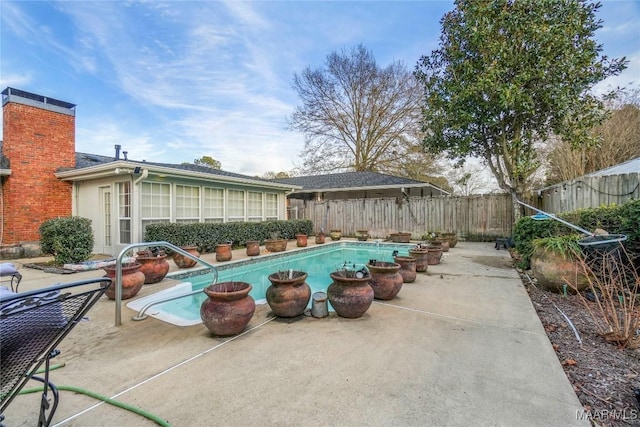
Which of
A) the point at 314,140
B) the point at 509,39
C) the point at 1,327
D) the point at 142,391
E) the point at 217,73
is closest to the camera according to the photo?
the point at 1,327

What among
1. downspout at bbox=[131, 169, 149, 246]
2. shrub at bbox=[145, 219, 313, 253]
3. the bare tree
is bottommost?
shrub at bbox=[145, 219, 313, 253]

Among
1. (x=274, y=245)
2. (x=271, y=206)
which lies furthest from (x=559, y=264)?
(x=271, y=206)

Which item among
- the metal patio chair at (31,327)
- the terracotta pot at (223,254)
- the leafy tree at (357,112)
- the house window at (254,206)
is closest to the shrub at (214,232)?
the house window at (254,206)

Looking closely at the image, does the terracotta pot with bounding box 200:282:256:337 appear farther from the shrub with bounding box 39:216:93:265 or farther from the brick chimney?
the brick chimney

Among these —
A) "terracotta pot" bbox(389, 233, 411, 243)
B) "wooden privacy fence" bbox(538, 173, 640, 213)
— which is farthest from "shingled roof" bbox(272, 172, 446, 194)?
"wooden privacy fence" bbox(538, 173, 640, 213)

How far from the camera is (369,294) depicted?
4012 mm

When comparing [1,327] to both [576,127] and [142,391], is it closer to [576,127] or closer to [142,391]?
[142,391]

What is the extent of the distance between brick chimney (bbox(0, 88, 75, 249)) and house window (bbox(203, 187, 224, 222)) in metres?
4.35

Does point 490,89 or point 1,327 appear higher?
point 490,89

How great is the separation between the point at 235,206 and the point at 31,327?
1087 centimetres

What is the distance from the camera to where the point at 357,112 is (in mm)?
23719

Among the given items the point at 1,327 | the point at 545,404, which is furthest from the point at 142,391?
→ the point at 545,404

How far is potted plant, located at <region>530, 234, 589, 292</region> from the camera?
4.76 meters

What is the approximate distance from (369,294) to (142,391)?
2.68 metres
